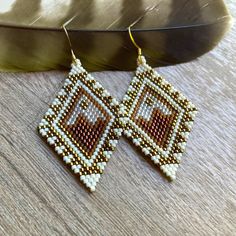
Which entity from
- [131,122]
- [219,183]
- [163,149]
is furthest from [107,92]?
[219,183]

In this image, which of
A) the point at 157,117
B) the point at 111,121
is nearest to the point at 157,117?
the point at 157,117

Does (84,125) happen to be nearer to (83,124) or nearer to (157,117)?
(83,124)

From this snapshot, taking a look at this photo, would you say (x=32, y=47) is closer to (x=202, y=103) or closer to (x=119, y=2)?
(x=119, y=2)
